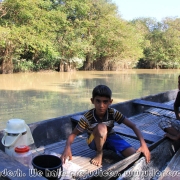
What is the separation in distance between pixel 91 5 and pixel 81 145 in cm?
2110

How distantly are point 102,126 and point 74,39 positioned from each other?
62.7ft

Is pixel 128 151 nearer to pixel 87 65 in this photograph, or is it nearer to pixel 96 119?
pixel 96 119

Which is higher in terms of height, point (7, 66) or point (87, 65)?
point (87, 65)

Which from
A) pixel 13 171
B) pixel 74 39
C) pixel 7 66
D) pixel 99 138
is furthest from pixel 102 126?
pixel 74 39

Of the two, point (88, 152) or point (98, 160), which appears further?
point (88, 152)

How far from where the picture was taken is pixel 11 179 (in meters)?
1.24

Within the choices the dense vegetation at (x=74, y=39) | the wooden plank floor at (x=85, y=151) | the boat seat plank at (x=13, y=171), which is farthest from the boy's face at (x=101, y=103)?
Answer: the dense vegetation at (x=74, y=39)

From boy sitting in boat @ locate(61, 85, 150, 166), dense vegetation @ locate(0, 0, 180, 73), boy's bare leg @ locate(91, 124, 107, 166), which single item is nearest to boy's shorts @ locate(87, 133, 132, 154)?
boy sitting in boat @ locate(61, 85, 150, 166)

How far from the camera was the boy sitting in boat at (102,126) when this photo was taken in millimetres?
2006

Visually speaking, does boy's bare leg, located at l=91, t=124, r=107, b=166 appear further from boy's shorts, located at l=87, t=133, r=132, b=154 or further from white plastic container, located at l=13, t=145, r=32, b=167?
white plastic container, located at l=13, t=145, r=32, b=167

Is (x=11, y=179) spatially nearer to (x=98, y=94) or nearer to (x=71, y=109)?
(x=98, y=94)

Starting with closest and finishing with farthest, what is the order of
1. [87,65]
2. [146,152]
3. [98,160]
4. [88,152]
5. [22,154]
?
[22,154], [146,152], [98,160], [88,152], [87,65]

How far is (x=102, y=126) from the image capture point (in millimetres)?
1989

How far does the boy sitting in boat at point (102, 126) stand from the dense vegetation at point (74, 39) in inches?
537
